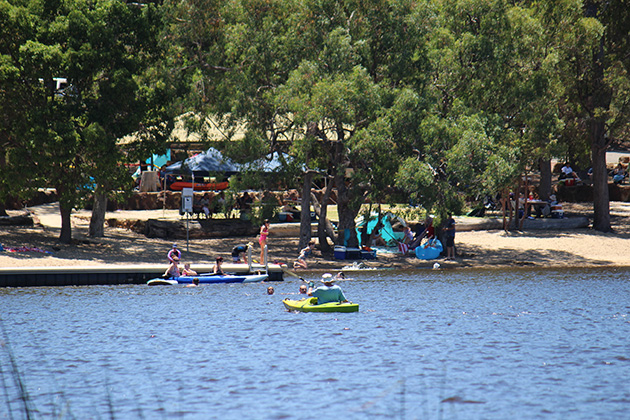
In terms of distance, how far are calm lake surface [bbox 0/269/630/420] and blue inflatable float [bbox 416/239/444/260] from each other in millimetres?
5749

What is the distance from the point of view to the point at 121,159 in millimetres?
32062

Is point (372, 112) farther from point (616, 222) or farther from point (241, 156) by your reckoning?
point (616, 222)

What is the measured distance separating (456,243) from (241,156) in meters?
11.4

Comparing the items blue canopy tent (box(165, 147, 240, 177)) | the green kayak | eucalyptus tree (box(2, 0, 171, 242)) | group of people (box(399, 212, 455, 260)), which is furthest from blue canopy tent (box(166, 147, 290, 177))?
the green kayak

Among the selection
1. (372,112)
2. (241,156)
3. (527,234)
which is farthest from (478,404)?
(527,234)

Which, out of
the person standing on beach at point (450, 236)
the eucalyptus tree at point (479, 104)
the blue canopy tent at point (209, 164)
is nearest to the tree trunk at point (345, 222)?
the blue canopy tent at point (209, 164)

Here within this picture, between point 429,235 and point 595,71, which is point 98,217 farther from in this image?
point 595,71

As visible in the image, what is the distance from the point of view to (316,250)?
35.0 m

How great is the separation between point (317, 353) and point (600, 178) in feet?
89.6

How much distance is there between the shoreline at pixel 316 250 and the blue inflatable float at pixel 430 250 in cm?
26

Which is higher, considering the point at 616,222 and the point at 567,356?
the point at 616,222

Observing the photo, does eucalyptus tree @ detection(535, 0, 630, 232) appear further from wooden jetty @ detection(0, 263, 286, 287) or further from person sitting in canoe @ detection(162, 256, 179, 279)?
person sitting in canoe @ detection(162, 256, 179, 279)

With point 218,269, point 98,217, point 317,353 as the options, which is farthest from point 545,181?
point 317,353

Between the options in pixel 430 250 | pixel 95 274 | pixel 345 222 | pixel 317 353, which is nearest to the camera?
pixel 317 353
